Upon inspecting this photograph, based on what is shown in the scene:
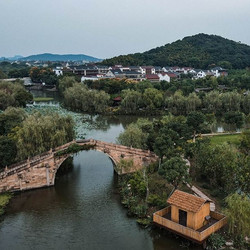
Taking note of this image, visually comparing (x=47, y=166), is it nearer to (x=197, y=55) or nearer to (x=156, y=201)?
(x=156, y=201)

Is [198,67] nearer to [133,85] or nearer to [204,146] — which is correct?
[133,85]

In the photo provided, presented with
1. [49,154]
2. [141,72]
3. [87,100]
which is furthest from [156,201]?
[141,72]

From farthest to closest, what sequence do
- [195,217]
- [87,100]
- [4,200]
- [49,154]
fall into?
[87,100]
[49,154]
[4,200]
[195,217]

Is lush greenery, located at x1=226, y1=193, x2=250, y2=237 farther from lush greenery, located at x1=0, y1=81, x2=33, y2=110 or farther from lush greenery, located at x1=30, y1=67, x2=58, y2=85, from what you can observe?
lush greenery, located at x1=30, y1=67, x2=58, y2=85

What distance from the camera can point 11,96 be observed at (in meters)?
61.3

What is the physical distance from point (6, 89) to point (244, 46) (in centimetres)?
12166

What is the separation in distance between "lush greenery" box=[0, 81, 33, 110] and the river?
32.7 metres

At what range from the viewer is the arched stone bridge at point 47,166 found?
2705 cm

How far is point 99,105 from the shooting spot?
61.8 m

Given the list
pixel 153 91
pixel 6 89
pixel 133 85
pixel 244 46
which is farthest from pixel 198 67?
pixel 6 89

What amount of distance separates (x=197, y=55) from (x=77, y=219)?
11926cm

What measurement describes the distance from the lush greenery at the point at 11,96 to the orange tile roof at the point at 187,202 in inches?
1871

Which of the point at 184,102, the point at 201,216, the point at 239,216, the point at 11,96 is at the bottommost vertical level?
the point at 201,216

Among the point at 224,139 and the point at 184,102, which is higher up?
the point at 184,102
